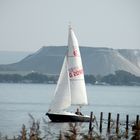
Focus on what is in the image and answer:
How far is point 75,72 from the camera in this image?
175ft

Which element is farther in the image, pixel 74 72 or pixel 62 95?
pixel 62 95

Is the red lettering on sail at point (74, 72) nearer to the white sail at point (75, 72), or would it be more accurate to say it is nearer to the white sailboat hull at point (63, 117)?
the white sail at point (75, 72)

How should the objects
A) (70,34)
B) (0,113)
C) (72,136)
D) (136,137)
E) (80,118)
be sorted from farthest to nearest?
(0,113) → (70,34) → (80,118) → (136,137) → (72,136)

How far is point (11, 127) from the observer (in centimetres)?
5131

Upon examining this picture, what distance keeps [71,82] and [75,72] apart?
135 cm

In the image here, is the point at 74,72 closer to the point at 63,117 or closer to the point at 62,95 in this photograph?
the point at 62,95

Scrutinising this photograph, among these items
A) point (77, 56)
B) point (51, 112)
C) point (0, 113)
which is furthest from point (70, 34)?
point (0, 113)

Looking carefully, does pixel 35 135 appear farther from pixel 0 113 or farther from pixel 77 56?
pixel 0 113

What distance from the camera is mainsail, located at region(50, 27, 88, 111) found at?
5350 cm

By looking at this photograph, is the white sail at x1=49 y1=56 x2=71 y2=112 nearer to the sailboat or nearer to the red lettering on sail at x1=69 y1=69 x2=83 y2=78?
the sailboat

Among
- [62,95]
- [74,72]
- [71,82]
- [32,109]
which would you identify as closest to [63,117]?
[62,95]

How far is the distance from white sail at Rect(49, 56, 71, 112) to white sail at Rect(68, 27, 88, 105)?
1.44 ft

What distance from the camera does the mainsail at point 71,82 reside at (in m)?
53.5

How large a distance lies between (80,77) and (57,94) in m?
2.30
